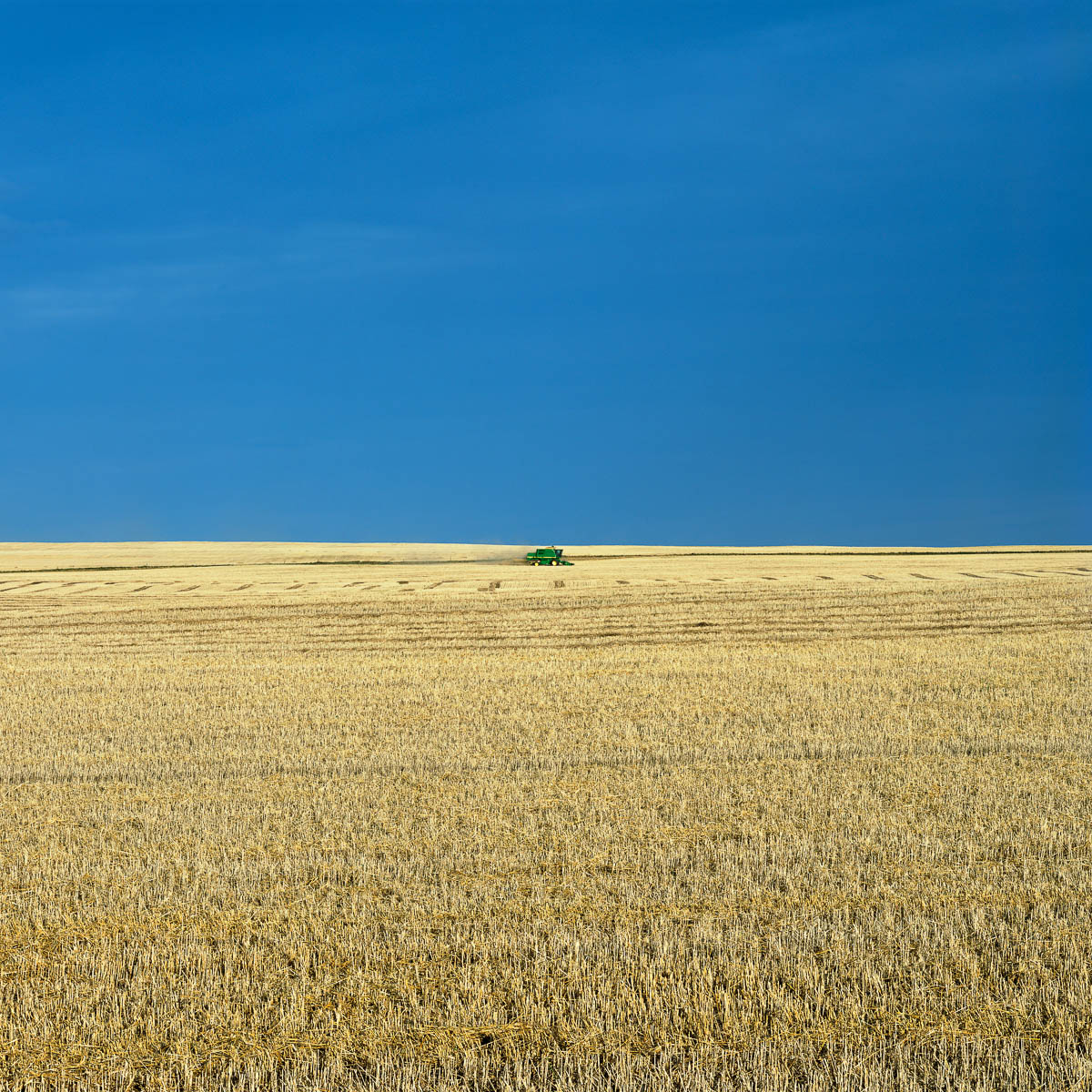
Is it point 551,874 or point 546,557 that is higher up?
point 546,557

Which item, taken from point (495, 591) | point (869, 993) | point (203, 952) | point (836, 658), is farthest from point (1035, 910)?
point (495, 591)

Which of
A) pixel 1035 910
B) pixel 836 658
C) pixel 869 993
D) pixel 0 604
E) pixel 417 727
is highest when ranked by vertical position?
pixel 0 604

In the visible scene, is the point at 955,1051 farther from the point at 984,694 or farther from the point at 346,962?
the point at 984,694

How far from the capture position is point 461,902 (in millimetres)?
7500

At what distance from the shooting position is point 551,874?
8180 mm

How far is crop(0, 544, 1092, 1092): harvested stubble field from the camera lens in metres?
5.55

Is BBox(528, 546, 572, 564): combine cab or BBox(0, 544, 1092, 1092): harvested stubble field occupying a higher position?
BBox(528, 546, 572, 564): combine cab

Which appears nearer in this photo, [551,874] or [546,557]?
[551,874]

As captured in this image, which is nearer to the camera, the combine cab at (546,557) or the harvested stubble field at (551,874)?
the harvested stubble field at (551,874)

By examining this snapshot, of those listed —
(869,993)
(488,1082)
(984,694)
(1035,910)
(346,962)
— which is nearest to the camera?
(488,1082)

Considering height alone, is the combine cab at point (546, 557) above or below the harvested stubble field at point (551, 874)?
above

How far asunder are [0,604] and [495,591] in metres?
15.2

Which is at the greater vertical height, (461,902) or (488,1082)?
(461,902)

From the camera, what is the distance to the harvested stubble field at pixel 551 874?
5.55 m
